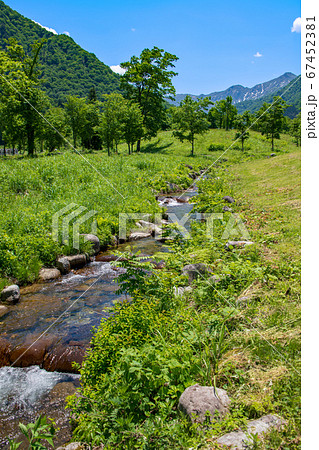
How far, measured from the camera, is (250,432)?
97.1 inches

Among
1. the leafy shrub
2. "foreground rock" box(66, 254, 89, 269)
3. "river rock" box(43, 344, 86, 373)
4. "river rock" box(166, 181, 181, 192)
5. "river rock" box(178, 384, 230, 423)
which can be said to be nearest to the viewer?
"river rock" box(178, 384, 230, 423)

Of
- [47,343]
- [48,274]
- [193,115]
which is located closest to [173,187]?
[48,274]

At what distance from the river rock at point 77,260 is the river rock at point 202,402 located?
6172 mm

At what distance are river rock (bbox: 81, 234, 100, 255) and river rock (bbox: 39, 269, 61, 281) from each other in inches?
64.6

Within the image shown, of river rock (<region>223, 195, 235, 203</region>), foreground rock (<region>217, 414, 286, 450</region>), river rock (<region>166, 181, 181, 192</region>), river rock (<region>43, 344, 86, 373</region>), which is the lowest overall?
river rock (<region>43, 344, 86, 373</region>)

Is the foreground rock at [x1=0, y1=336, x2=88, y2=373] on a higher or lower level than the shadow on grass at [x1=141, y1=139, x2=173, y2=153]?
lower

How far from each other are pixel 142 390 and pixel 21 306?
4.45 metres

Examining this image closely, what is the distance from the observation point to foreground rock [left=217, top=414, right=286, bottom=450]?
7.77 feet

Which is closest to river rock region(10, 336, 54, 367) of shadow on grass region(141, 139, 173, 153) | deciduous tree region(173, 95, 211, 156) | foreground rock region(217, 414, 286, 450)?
foreground rock region(217, 414, 286, 450)

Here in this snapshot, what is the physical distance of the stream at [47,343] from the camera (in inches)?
148

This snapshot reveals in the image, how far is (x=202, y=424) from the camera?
8.63ft

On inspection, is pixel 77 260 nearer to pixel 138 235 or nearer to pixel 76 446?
pixel 138 235

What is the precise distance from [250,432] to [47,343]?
3743 mm

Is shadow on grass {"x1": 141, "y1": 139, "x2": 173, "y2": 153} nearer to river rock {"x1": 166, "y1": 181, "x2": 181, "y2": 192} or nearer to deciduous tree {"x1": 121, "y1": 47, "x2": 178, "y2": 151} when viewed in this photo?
deciduous tree {"x1": 121, "y1": 47, "x2": 178, "y2": 151}
